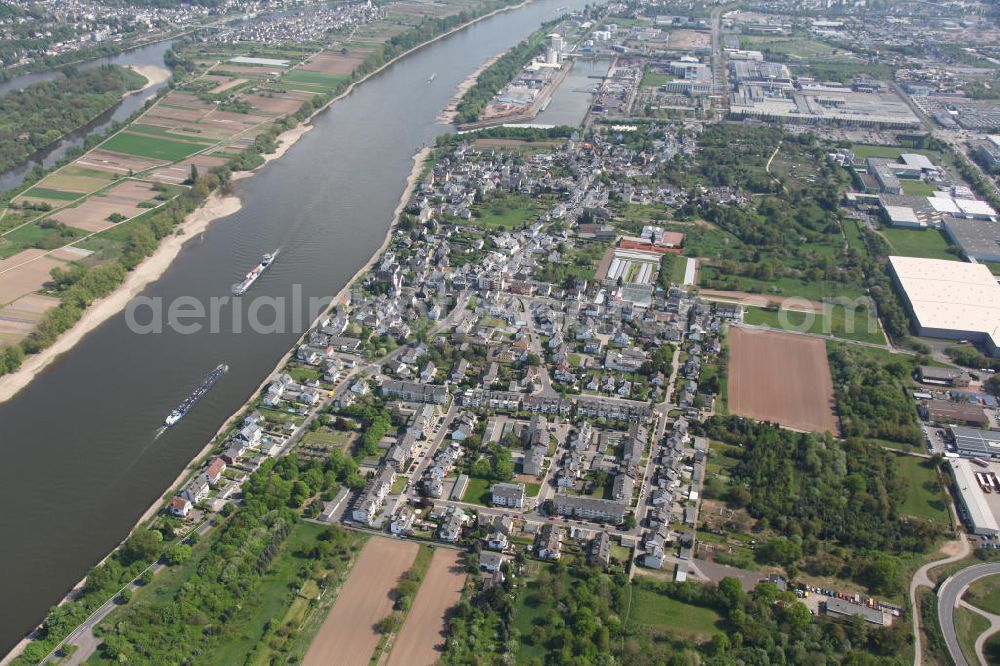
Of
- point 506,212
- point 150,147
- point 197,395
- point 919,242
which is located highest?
point 150,147

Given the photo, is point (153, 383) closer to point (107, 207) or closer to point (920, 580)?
point (107, 207)

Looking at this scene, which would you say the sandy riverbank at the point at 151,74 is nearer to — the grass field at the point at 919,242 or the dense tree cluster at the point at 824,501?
the grass field at the point at 919,242

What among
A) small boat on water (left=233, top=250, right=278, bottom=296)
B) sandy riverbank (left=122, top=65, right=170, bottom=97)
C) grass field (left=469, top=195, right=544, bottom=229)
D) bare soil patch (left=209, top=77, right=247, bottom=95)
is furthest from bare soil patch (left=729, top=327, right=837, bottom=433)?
sandy riverbank (left=122, top=65, right=170, bottom=97)

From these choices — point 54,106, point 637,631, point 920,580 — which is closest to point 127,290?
point 637,631

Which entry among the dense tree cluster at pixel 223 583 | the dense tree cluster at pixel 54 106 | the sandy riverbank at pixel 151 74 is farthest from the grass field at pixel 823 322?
the sandy riverbank at pixel 151 74

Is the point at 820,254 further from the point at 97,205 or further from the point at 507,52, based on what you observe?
the point at 507,52

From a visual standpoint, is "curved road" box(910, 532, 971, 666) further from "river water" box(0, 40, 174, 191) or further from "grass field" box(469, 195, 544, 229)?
"river water" box(0, 40, 174, 191)
